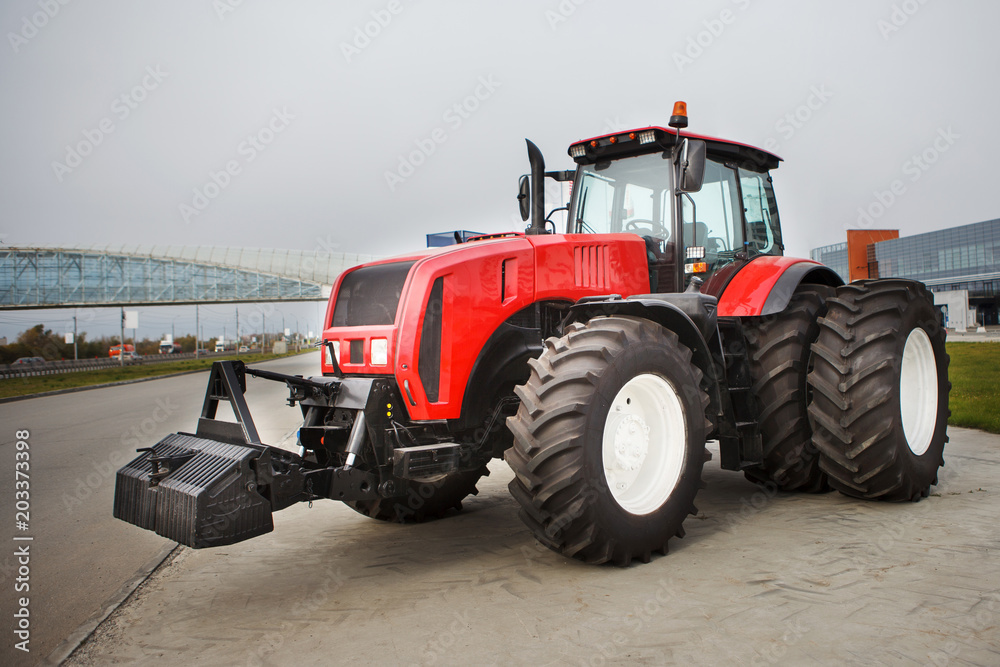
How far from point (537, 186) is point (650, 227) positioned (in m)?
1.08

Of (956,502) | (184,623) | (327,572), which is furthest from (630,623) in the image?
(956,502)

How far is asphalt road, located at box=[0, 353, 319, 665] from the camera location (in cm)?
393

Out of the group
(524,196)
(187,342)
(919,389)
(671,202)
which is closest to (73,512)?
(524,196)

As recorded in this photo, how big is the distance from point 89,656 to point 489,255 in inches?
114

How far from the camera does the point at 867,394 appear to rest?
502 centimetres

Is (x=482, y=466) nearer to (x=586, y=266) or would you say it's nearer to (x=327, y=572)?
(x=327, y=572)

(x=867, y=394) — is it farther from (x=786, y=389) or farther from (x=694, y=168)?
(x=694, y=168)

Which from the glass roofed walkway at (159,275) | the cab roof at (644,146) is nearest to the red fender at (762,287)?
the cab roof at (644,146)

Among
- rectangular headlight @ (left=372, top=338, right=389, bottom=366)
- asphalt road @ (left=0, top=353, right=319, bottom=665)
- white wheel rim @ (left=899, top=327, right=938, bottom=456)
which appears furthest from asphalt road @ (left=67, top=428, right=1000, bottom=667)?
rectangular headlight @ (left=372, top=338, right=389, bottom=366)

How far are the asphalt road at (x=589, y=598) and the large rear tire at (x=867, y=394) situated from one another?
241mm

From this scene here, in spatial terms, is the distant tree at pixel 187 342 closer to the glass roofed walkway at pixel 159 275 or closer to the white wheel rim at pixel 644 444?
the glass roofed walkway at pixel 159 275

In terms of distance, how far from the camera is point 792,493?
5.80 m

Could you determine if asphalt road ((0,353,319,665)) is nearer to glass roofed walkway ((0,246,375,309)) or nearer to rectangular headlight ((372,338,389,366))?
rectangular headlight ((372,338,389,366))

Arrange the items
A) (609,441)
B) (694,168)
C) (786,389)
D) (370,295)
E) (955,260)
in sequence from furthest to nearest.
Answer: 1. (955,260)
2. (786,389)
3. (694,168)
4. (370,295)
5. (609,441)
